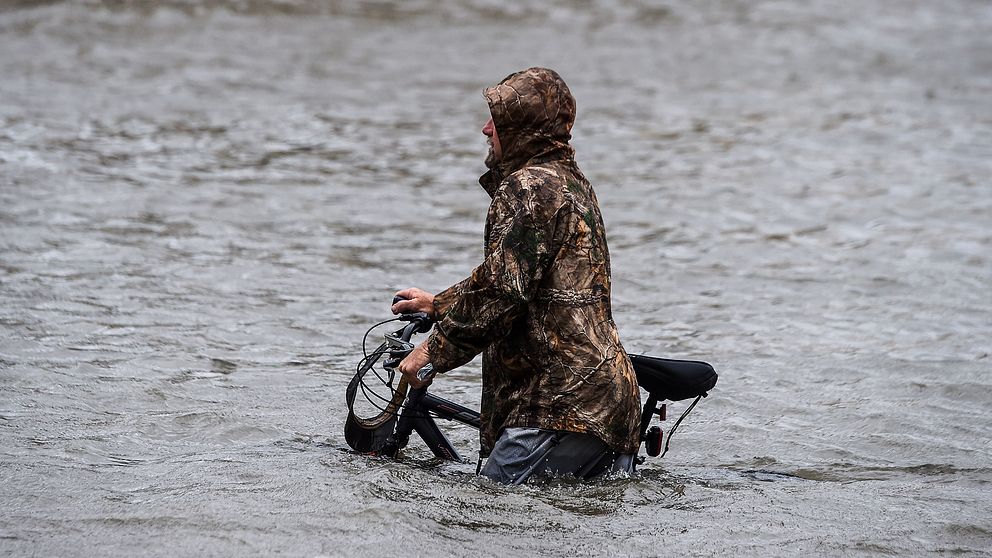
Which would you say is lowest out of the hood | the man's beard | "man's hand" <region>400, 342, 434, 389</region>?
"man's hand" <region>400, 342, 434, 389</region>

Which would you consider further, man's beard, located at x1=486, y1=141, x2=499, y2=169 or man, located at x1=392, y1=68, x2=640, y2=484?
man's beard, located at x1=486, y1=141, x2=499, y2=169

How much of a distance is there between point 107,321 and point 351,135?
31.3 feet

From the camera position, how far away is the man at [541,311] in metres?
5.17

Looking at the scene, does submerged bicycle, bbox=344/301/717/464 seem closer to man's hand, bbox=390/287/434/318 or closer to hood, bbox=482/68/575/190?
man's hand, bbox=390/287/434/318

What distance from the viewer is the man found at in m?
5.17

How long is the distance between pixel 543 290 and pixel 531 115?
0.76 meters

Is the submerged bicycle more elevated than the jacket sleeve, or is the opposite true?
the jacket sleeve

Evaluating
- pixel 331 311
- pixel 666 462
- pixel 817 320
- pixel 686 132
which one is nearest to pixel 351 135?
pixel 686 132

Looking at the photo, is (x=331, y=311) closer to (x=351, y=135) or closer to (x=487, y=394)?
(x=487, y=394)

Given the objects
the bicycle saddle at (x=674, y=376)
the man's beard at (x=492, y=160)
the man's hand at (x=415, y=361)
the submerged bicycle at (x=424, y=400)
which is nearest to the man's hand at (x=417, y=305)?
the submerged bicycle at (x=424, y=400)

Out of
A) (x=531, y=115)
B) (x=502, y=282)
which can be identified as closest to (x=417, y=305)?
(x=502, y=282)

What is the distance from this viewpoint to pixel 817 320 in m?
10.8

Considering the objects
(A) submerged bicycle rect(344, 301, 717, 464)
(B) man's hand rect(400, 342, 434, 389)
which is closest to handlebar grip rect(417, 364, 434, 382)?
(A) submerged bicycle rect(344, 301, 717, 464)

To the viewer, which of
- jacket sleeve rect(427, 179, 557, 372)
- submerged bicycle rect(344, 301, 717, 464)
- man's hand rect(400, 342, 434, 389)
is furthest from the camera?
submerged bicycle rect(344, 301, 717, 464)
